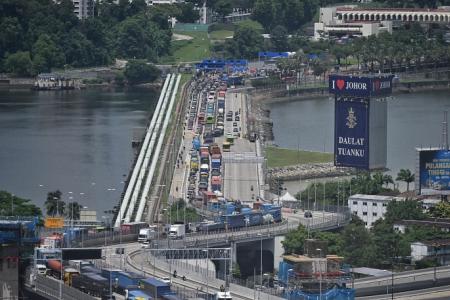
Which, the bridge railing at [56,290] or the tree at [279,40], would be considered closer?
the bridge railing at [56,290]

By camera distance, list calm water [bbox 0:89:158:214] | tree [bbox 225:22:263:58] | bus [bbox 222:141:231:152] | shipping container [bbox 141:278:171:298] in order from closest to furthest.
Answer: shipping container [bbox 141:278:171:298] < calm water [bbox 0:89:158:214] < bus [bbox 222:141:231:152] < tree [bbox 225:22:263:58]

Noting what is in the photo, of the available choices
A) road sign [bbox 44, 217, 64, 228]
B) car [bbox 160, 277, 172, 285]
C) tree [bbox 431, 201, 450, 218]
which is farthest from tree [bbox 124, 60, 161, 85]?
car [bbox 160, 277, 172, 285]

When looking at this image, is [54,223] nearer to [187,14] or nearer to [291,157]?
[291,157]

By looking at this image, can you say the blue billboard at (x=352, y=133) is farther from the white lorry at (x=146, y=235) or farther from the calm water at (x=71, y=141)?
the white lorry at (x=146, y=235)

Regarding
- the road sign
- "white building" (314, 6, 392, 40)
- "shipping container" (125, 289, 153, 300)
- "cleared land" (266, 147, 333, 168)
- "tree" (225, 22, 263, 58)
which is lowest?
"cleared land" (266, 147, 333, 168)

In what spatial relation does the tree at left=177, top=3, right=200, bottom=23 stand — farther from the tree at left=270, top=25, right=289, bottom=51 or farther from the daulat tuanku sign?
the daulat tuanku sign

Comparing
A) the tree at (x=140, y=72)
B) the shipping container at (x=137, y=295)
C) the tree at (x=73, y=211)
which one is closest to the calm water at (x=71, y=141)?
A: the tree at (x=73, y=211)

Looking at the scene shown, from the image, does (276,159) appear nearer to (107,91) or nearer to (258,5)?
(107,91)

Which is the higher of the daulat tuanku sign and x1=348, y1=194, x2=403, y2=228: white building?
the daulat tuanku sign
